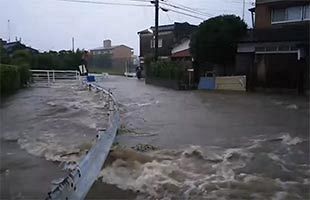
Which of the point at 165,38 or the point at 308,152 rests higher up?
the point at 165,38

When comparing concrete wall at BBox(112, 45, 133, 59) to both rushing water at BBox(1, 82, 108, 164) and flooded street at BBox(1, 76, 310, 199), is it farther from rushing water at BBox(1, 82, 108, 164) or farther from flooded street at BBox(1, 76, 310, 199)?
flooded street at BBox(1, 76, 310, 199)

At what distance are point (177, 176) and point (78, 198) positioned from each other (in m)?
2.23

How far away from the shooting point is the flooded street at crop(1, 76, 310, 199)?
5.52m

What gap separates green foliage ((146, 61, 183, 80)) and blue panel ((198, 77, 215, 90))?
138cm

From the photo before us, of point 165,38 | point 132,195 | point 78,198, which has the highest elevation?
point 165,38

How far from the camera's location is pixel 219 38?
23766 mm

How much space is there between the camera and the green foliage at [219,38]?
2384cm

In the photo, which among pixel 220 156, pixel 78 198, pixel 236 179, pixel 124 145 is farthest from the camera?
pixel 124 145

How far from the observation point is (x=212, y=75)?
85.6 feet

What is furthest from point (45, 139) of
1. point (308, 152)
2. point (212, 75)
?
point (212, 75)

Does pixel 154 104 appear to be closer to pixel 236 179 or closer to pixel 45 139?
pixel 45 139

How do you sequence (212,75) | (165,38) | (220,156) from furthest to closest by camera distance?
(165,38) → (212,75) → (220,156)

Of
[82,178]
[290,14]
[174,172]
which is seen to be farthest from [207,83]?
[82,178]

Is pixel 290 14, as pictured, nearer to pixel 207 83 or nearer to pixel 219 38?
pixel 219 38
